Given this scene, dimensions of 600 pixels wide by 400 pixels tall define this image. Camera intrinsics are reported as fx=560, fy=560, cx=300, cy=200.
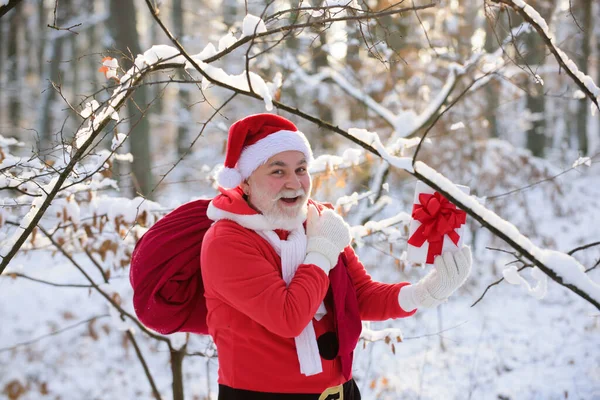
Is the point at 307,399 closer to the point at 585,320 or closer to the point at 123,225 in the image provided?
the point at 123,225

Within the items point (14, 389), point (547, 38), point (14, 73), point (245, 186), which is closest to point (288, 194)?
point (245, 186)

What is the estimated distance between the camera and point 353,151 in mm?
3256

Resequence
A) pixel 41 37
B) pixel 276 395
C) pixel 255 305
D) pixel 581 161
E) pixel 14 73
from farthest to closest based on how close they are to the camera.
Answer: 1. pixel 41 37
2. pixel 14 73
3. pixel 581 161
4. pixel 276 395
5. pixel 255 305

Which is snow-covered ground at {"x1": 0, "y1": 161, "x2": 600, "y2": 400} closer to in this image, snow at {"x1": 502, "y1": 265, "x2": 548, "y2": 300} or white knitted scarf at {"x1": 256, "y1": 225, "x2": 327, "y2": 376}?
snow at {"x1": 502, "y1": 265, "x2": 548, "y2": 300}

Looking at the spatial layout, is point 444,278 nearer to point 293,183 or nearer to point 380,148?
point 380,148

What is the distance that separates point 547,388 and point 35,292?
7.91m

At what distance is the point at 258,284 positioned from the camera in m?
1.95

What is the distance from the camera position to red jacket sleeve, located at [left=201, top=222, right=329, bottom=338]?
1.92 m

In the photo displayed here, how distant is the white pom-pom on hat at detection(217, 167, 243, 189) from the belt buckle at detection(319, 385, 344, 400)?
0.87 meters

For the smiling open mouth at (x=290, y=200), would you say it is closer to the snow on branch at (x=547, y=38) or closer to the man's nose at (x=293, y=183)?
the man's nose at (x=293, y=183)

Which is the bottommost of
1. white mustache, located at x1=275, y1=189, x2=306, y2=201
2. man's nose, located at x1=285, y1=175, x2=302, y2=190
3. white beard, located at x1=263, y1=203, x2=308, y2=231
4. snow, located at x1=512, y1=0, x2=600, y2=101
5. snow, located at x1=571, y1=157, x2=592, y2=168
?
white beard, located at x1=263, y1=203, x2=308, y2=231

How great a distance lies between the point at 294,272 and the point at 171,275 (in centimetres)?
47

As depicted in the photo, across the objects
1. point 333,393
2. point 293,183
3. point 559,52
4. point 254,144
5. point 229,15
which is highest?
point 229,15

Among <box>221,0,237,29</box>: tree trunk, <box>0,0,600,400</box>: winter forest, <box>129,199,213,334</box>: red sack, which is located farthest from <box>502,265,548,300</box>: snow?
<box>221,0,237,29</box>: tree trunk
